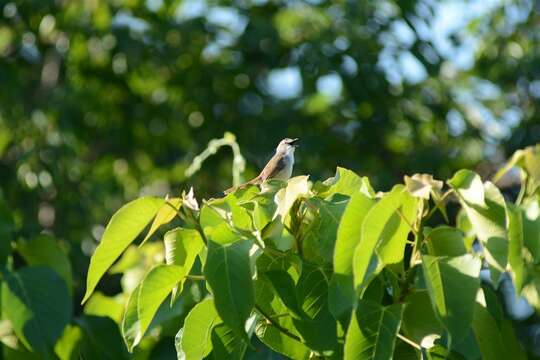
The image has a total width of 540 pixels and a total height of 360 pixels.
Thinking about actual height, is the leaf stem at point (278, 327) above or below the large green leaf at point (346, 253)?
below

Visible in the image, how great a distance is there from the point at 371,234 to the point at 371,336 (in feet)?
1.01

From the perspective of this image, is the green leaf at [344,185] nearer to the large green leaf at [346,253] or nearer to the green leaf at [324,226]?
the green leaf at [324,226]

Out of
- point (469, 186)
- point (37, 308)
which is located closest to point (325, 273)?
point (469, 186)

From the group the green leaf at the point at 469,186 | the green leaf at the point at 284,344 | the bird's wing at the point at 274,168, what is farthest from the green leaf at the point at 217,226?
the bird's wing at the point at 274,168

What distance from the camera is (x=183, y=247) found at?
107 inches

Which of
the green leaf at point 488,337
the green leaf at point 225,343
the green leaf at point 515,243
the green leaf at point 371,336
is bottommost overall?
the green leaf at point 488,337

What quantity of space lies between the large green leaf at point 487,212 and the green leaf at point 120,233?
2.88 ft

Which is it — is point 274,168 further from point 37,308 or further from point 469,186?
point 469,186

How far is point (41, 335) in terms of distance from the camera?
275cm

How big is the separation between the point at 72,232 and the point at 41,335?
5935 millimetres

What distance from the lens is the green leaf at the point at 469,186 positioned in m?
2.55

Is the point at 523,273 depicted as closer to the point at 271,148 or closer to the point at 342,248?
the point at 342,248

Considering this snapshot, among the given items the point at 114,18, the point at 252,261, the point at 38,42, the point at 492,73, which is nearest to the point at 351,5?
the point at 492,73

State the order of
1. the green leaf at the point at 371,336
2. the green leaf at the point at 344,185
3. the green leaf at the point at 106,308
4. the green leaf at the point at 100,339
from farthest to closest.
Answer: the green leaf at the point at 106,308, the green leaf at the point at 100,339, the green leaf at the point at 344,185, the green leaf at the point at 371,336
